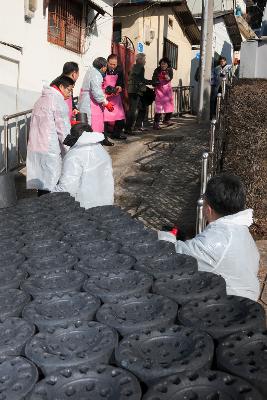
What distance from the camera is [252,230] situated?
17.9ft

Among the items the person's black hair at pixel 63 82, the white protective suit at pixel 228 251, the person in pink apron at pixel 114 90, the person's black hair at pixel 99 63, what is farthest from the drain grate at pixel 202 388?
the person in pink apron at pixel 114 90

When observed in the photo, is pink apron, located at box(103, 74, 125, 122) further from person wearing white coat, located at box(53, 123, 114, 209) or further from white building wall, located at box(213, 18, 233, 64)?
white building wall, located at box(213, 18, 233, 64)

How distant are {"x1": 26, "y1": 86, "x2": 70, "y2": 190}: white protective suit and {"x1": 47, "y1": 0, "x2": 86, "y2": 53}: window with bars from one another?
12.3 feet

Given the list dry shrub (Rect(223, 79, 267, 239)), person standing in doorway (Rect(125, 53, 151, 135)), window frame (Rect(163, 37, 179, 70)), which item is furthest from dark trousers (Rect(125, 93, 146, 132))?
dry shrub (Rect(223, 79, 267, 239))

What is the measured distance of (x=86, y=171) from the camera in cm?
430

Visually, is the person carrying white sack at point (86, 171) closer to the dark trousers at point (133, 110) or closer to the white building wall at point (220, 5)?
the dark trousers at point (133, 110)

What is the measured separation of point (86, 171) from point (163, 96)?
8.15 metres

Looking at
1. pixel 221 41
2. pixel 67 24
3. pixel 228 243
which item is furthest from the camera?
pixel 221 41

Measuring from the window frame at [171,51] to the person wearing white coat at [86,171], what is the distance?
38.9 feet

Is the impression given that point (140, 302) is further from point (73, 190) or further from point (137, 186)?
point (137, 186)

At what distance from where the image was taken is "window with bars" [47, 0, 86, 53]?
9.05 m

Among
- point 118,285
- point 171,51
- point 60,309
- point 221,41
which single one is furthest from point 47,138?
point 221,41

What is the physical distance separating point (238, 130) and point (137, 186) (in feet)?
8.68

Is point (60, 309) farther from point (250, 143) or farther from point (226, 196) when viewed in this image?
point (250, 143)
